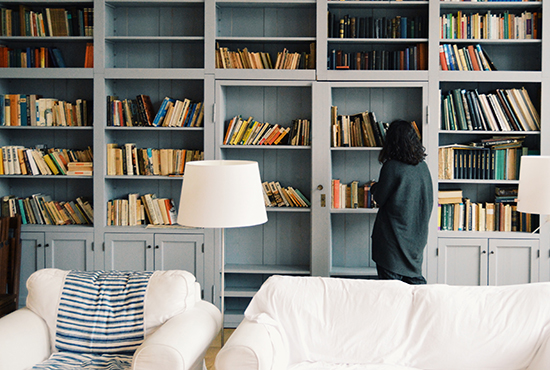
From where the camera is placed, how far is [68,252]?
13.2ft

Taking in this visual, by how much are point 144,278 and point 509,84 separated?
3.25 metres

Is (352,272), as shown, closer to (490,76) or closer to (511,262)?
(511,262)

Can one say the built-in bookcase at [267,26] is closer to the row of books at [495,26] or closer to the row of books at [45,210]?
the row of books at [495,26]

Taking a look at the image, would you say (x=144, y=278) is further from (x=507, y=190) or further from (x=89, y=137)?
(x=507, y=190)

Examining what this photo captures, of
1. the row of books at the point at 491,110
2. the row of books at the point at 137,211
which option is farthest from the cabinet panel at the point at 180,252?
the row of books at the point at 491,110

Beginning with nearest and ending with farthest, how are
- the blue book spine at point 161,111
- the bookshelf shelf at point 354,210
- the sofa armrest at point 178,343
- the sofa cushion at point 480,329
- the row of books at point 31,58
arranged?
the sofa armrest at point 178,343, the sofa cushion at point 480,329, the bookshelf shelf at point 354,210, the blue book spine at point 161,111, the row of books at point 31,58

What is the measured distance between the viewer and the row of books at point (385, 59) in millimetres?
3939

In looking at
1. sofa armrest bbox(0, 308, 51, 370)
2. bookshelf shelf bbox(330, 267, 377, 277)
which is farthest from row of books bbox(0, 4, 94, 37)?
bookshelf shelf bbox(330, 267, 377, 277)

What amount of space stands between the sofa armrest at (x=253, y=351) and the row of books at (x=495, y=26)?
2.83m

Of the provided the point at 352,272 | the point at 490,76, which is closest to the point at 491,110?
the point at 490,76

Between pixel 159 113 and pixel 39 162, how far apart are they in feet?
3.51

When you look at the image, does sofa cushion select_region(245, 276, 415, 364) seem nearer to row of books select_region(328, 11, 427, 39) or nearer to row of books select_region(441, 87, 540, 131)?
row of books select_region(441, 87, 540, 131)

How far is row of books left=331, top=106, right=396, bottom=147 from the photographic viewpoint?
13.0 ft

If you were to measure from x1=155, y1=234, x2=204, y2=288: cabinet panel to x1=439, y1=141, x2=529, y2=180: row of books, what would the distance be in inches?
79.3
